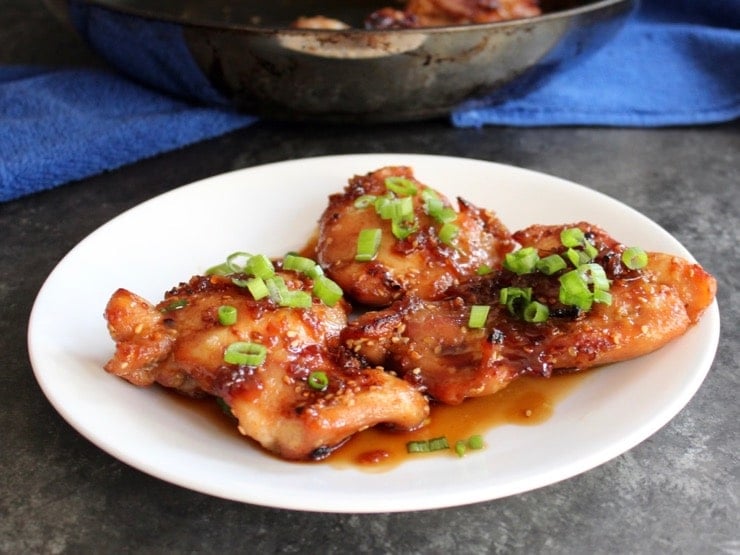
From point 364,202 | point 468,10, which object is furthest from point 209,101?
point 364,202

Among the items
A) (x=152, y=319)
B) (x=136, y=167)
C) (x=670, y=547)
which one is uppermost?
A: (x=152, y=319)

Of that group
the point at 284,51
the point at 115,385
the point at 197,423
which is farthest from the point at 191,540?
the point at 284,51

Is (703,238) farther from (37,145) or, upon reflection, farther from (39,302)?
(37,145)

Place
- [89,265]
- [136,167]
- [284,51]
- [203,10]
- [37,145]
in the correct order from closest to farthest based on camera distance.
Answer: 1. [89,265]
2. [284,51]
3. [37,145]
4. [136,167]
5. [203,10]

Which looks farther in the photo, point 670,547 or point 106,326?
point 106,326

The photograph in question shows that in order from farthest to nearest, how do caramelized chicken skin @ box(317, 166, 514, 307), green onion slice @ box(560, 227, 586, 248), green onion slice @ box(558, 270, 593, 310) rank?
caramelized chicken skin @ box(317, 166, 514, 307) → green onion slice @ box(560, 227, 586, 248) → green onion slice @ box(558, 270, 593, 310)

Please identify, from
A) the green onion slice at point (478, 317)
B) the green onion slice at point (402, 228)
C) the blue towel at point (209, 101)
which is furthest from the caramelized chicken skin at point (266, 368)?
the blue towel at point (209, 101)

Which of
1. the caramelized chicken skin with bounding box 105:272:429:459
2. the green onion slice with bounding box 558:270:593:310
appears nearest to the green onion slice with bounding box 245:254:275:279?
the caramelized chicken skin with bounding box 105:272:429:459

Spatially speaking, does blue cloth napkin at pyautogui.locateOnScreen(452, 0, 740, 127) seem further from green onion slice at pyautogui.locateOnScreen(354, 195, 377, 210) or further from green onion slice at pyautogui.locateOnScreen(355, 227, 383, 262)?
green onion slice at pyautogui.locateOnScreen(355, 227, 383, 262)

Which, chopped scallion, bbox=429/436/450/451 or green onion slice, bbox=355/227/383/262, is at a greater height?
green onion slice, bbox=355/227/383/262
